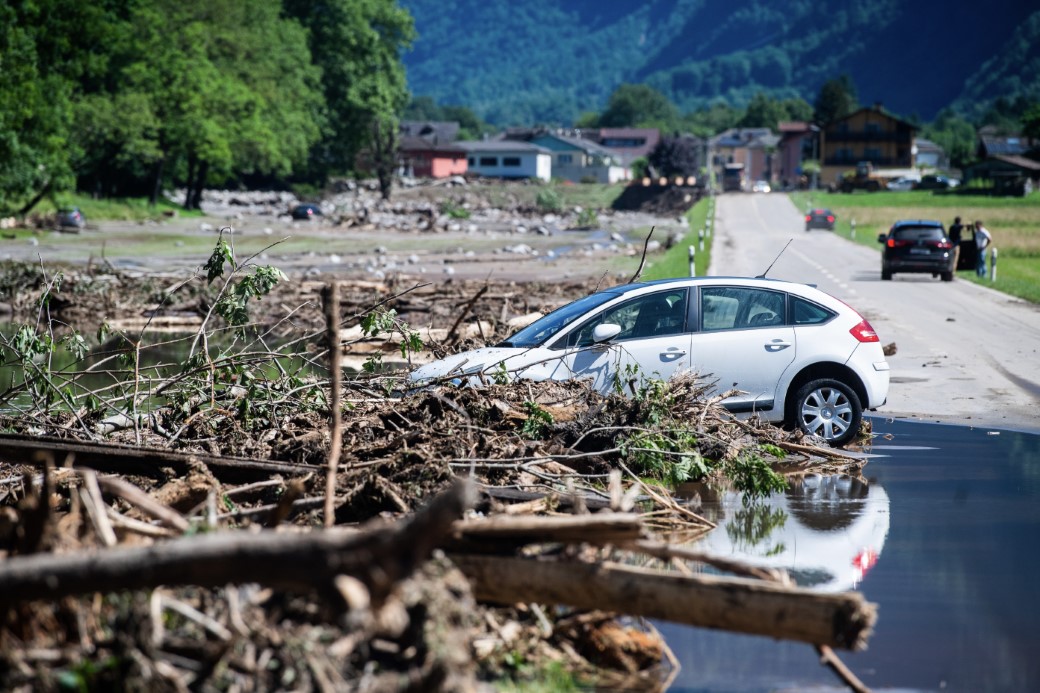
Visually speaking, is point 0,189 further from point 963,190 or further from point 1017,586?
point 963,190

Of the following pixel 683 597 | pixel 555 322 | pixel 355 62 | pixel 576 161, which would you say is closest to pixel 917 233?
pixel 555 322

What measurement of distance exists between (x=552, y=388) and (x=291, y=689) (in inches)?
248

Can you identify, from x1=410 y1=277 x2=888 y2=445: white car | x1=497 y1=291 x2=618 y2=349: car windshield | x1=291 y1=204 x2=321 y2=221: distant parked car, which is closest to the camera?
x1=410 y1=277 x2=888 y2=445: white car

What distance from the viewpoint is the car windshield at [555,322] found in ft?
37.5

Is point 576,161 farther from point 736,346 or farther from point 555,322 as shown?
point 736,346

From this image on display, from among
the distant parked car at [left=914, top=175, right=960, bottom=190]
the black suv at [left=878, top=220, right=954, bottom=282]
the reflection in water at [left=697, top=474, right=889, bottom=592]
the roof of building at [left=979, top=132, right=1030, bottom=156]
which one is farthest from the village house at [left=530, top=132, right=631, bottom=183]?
the reflection in water at [left=697, top=474, right=889, bottom=592]

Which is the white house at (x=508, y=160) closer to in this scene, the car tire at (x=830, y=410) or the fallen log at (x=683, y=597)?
the car tire at (x=830, y=410)

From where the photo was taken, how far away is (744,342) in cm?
1157

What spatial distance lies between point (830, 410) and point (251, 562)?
8667 mm

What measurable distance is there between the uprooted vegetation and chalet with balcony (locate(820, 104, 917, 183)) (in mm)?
160007

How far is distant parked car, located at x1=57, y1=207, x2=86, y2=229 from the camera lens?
5578cm

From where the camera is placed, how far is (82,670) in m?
4.41

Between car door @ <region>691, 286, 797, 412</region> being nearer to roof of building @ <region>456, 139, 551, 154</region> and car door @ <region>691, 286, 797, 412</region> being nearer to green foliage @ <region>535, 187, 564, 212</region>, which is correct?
green foliage @ <region>535, 187, 564, 212</region>

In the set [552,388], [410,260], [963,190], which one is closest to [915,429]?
[552,388]
